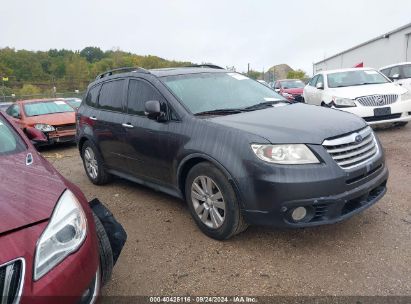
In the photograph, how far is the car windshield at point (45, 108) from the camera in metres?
10.4

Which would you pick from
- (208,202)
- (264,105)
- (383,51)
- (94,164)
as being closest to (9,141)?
(208,202)

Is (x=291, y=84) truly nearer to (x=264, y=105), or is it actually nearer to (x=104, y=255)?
(x=264, y=105)

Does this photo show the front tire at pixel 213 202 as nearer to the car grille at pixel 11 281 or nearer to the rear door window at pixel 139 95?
the rear door window at pixel 139 95

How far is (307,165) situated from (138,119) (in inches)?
86.4

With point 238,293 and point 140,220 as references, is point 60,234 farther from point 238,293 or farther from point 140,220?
point 140,220

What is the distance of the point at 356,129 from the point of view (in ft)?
11.3

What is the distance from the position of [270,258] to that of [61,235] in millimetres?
1893

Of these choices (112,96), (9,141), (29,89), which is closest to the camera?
(9,141)

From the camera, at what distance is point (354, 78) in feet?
29.2

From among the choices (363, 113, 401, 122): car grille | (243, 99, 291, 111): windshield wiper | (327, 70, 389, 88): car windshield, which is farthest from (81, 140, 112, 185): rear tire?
(327, 70, 389, 88): car windshield

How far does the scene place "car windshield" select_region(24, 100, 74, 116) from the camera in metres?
10.4

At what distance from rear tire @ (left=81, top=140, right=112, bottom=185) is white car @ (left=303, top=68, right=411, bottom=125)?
5.00m

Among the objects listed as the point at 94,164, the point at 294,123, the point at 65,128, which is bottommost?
the point at 94,164

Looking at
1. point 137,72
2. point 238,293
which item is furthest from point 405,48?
point 238,293
